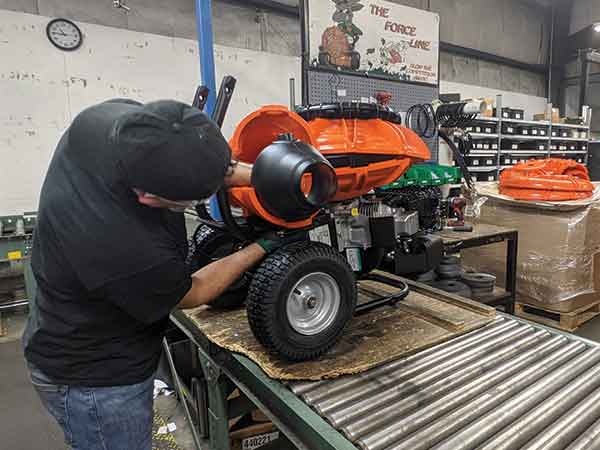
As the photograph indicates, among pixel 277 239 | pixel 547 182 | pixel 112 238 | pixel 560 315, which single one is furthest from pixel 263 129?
pixel 560 315

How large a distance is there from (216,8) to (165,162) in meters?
4.05

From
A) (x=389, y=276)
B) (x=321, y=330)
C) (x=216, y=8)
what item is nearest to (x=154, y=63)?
(x=216, y=8)

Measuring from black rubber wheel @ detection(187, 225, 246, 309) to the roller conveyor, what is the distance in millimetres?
499

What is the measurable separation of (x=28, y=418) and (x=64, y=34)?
9.55 feet

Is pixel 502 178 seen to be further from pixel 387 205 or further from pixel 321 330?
pixel 321 330

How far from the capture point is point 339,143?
1134 millimetres

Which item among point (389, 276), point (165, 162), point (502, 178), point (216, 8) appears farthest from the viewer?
point (216, 8)

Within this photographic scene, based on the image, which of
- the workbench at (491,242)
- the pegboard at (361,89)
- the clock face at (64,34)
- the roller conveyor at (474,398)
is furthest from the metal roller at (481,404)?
the clock face at (64,34)

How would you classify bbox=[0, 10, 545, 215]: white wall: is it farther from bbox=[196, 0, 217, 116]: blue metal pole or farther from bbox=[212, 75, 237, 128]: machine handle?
bbox=[212, 75, 237, 128]: machine handle

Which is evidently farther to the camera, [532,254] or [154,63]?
[154,63]

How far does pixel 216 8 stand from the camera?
13.3 feet

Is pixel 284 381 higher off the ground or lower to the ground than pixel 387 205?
lower

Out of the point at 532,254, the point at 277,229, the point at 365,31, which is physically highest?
the point at 365,31

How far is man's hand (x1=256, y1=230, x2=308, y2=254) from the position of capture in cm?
102
